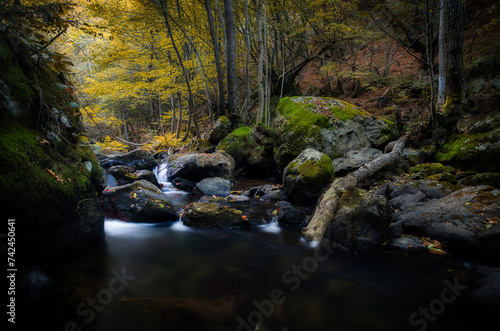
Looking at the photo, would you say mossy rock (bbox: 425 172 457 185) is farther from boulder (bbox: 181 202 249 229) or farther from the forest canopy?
boulder (bbox: 181 202 249 229)

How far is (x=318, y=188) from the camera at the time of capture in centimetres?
576

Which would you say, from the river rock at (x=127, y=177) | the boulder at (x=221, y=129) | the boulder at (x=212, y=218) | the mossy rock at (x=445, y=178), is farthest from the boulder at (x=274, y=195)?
the boulder at (x=221, y=129)

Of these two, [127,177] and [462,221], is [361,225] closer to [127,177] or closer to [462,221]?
[462,221]

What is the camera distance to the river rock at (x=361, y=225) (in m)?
3.54

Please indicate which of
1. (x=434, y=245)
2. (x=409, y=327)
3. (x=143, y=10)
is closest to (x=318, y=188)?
(x=434, y=245)

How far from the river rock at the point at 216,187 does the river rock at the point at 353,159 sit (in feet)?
11.5

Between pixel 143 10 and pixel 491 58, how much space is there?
589 inches

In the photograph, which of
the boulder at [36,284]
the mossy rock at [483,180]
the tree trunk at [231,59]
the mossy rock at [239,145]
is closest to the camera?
the boulder at [36,284]

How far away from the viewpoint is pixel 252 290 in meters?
2.74

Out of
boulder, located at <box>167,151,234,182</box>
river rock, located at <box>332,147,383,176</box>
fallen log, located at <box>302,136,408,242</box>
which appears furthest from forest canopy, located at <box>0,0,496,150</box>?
fallen log, located at <box>302,136,408,242</box>

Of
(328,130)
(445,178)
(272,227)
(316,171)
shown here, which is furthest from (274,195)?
(445,178)

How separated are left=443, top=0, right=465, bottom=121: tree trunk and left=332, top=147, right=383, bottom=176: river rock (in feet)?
7.33

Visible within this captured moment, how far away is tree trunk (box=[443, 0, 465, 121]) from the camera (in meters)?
6.19

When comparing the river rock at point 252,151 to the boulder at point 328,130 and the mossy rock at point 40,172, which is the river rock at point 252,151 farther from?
the mossy rock at point 40,172
